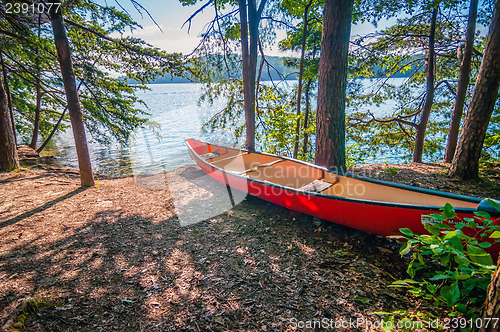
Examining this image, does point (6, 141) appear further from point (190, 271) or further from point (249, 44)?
point (249, 44)

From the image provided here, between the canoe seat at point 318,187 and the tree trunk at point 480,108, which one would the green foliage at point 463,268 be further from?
the tree trunk at point 480,108

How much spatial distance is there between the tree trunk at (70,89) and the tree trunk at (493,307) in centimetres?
730

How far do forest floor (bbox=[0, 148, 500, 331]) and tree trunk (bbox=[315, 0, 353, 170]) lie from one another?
2.07 meters

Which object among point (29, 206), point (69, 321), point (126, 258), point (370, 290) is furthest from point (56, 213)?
point (370, 290)

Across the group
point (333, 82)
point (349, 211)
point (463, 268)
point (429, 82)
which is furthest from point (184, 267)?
point (429, 82)

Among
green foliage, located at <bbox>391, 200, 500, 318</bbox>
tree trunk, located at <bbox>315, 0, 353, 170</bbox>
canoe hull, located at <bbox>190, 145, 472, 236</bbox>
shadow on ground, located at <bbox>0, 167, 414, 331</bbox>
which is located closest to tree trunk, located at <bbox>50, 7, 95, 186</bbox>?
shadow on ground, located at <bbox>0, 167, 414, 331</bbox>

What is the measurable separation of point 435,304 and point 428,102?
8.89 meters

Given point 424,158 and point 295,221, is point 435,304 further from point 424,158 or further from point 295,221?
point 424,158

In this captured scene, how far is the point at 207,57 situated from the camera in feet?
26.5

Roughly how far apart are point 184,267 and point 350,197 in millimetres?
3211

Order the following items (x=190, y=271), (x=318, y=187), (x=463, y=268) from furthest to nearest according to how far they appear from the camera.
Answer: (x=318, y=187), (x=190, y=271), (x=463, y=268)

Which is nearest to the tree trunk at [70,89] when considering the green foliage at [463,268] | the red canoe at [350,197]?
the red canoe at [350,197]

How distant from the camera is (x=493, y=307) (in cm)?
144

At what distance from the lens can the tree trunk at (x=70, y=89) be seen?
4875 mm
